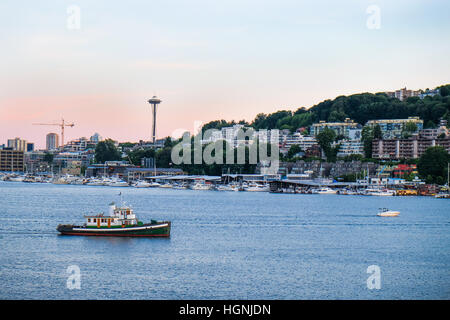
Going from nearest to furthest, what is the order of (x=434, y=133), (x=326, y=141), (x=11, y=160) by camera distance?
(x=434, y=133), (x=326, y=141), (x=11, y=160)

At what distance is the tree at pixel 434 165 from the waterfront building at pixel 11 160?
111150mm

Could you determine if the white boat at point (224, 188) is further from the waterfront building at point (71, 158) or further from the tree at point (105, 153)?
the waterfront building at point (71, 158)

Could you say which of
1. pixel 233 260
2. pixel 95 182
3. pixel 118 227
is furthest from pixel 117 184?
pixel 233 260

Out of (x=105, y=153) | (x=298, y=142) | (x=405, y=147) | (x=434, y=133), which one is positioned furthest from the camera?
(x=105, y=153)

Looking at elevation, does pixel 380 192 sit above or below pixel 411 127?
below

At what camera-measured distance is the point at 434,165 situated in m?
79.0

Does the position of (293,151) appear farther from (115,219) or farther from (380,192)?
(115,219)

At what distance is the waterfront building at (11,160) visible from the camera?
16225 cm

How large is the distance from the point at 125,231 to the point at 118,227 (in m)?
0.36

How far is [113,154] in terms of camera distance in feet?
454

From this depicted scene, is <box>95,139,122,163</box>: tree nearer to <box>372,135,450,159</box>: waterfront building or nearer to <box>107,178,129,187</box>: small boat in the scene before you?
<box>107,178,129,187</box>: small boat

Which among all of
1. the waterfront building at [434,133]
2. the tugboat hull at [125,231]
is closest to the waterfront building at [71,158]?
the waterfront building at [434,133]

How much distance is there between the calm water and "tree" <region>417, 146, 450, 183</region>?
44.3 m
